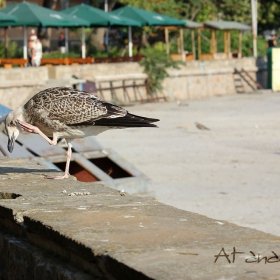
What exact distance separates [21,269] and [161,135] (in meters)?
18.8

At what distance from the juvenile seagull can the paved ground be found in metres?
4.01

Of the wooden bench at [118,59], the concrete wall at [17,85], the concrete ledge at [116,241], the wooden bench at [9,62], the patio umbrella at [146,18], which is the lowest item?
the concrete wall at [17,85]

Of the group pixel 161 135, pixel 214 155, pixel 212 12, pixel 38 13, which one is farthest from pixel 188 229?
pixel 212 12

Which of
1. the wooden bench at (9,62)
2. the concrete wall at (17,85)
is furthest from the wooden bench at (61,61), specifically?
the concrete wall at (17,85)

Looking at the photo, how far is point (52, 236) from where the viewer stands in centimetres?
368

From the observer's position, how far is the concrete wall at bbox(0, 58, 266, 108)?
27891 millimetres

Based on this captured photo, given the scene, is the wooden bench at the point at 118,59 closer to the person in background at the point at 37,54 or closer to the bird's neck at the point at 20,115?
the person in background at the point at 37,54

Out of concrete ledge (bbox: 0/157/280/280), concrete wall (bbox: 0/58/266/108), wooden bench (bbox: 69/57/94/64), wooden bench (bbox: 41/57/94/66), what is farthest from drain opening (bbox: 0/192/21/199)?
wooden bench (bbox: 69/57/94/64)

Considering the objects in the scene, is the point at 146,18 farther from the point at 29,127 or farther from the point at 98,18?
the point at 29,127

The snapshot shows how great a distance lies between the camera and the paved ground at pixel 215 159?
12484 mm

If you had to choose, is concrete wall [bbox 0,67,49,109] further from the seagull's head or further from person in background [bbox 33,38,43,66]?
the seagull's head

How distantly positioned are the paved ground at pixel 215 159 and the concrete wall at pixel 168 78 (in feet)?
8.43

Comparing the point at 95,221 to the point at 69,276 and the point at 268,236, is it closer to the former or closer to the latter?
the point at 69,276

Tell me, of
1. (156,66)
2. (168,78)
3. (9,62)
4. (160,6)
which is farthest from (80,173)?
(160,6)
